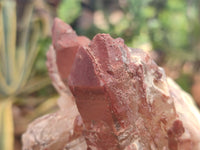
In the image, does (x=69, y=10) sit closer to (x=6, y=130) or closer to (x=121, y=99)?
(x=6, y=130)

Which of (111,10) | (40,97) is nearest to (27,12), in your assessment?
(40,97)

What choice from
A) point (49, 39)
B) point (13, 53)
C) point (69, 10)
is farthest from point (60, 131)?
point (69, 10)

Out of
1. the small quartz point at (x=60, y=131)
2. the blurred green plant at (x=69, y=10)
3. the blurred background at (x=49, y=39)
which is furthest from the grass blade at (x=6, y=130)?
the blurred green plant at (x=69, y=10)

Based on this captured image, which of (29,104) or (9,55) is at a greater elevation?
(9,55)

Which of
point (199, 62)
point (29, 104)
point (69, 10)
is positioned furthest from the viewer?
point (199, 62)

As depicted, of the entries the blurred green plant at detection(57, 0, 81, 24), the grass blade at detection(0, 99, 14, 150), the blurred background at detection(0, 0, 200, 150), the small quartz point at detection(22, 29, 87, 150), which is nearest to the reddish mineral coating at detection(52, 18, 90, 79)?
the small quartz point at detection(22, 29, 87, 150)

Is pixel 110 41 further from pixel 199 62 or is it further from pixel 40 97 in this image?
pixel 199 62

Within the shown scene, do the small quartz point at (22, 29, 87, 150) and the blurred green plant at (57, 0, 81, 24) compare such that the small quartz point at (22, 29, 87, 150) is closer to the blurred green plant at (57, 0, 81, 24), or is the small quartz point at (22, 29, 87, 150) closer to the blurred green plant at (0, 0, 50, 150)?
the blurred green plant at (0, 0, 50, 150)

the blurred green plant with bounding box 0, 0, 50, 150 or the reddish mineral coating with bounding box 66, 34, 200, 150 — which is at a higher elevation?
the blurred green plant with bounding box 0, 0, 50, 150
